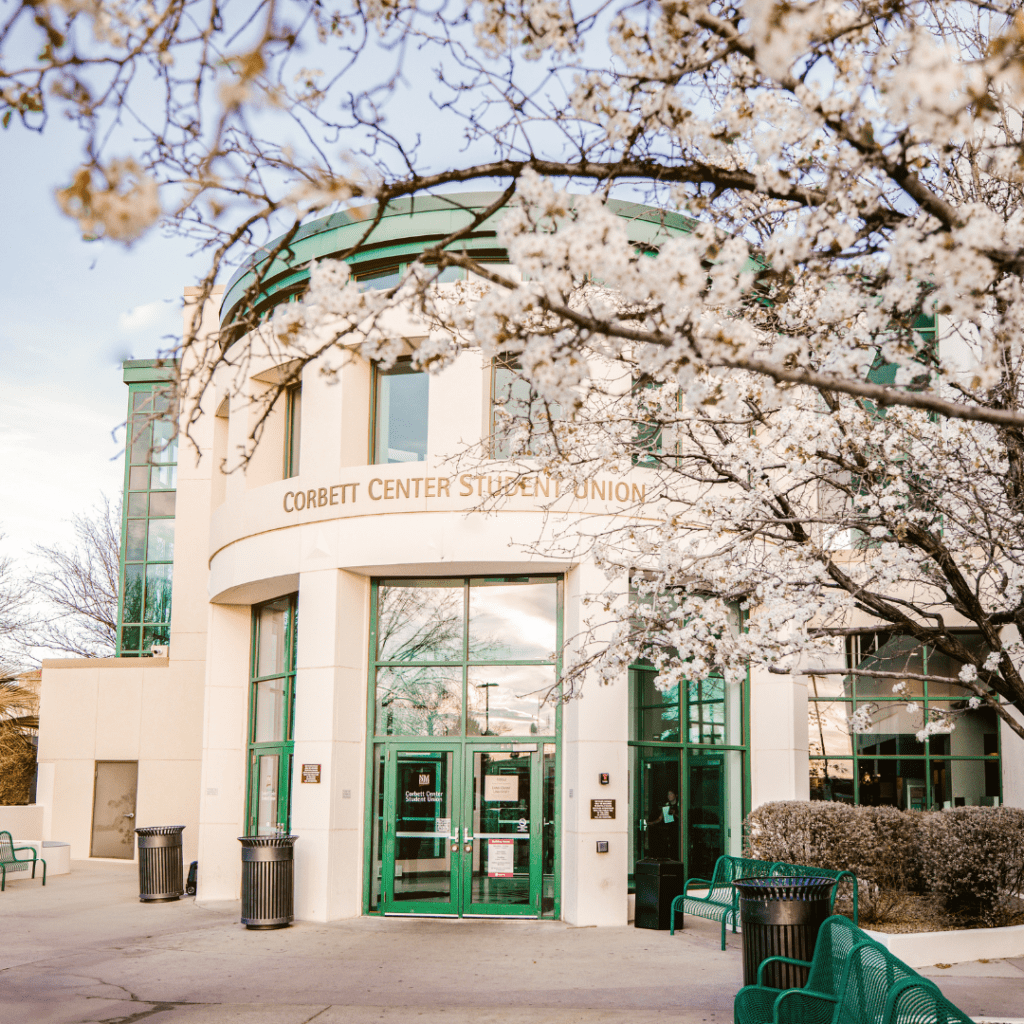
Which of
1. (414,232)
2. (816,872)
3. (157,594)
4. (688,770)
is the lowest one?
(816,872)

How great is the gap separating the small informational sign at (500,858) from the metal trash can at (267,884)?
251cm

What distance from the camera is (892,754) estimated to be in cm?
1809

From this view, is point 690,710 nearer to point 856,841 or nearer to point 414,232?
point 856,841

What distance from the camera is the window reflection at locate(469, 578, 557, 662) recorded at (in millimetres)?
14664

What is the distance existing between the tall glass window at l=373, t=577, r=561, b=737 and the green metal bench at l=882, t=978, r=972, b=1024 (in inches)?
367

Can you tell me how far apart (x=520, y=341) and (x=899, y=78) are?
179cm

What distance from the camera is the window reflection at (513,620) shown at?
1466 cm

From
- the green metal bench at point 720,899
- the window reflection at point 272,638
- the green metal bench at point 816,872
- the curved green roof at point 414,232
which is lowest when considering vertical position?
the green metal bench at point 720,899

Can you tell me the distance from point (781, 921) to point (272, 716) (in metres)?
10.1

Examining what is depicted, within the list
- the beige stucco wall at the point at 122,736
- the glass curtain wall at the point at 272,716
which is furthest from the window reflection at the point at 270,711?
the beige stucco wall at the point at 122,736

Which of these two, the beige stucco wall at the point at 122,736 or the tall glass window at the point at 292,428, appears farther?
the beige stucco wall at the point at 122,736

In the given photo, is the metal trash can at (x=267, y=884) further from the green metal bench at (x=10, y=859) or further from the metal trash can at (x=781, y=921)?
the metal trash can at (x=781, y=921)

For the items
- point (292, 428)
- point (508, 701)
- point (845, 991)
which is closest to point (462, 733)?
point (508, 701)

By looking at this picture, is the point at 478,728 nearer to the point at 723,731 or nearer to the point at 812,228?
the point at 723,731
